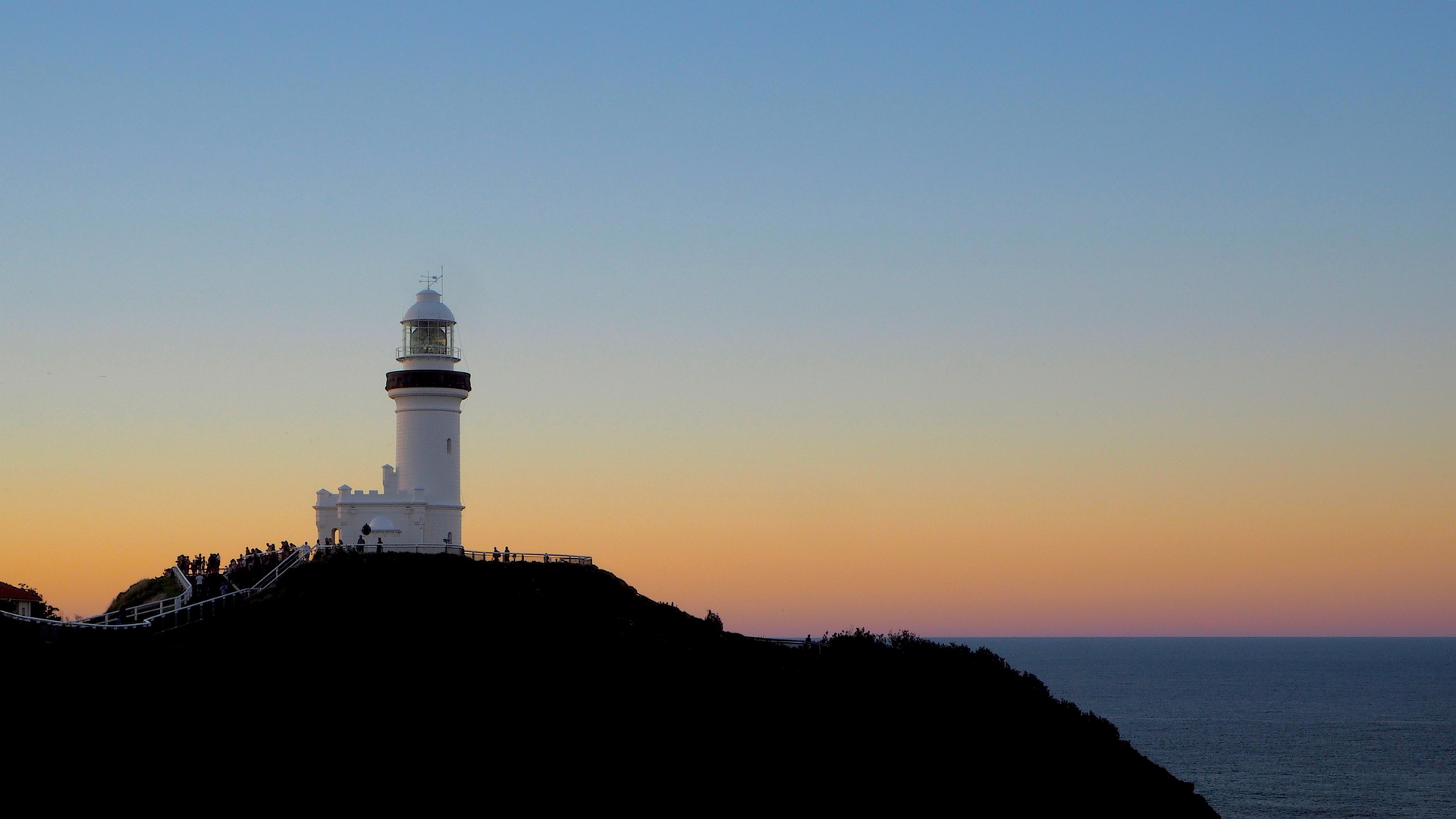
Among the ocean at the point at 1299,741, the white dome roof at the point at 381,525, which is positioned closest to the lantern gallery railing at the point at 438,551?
the white dome roof at the point at 381,525

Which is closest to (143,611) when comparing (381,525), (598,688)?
(381,525)

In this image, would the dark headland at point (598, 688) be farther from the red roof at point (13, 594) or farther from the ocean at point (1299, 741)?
the ocean at point (1299, 741)

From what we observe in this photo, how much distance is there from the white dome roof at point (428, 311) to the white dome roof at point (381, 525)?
830 cm

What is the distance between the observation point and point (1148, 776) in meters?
48.0

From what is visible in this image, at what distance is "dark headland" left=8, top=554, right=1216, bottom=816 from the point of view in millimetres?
38344

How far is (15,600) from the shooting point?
150 ft

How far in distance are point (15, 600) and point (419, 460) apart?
14243mm

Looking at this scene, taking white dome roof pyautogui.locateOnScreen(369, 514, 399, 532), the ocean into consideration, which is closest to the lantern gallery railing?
white dome roof pyautogui.locateOnScreen(369, 514, 399, 532)

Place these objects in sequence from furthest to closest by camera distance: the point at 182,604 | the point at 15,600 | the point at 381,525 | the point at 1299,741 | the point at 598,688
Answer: the point at 1299,741, the point at 381,525, the point at 15,600, the point at 182,604, the point at 598,688

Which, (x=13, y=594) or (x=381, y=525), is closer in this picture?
(x=13, y=594)

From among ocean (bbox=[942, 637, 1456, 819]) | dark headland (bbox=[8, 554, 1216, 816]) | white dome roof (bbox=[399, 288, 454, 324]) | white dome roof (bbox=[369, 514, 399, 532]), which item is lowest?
ocean (bbox=[942, 637, 1456, 819])

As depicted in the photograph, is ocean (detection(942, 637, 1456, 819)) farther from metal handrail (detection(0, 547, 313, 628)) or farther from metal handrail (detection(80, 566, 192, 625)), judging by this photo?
metal handrail (detection(80, 566, 192, 625))

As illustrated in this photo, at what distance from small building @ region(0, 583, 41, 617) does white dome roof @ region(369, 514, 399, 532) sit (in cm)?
1118

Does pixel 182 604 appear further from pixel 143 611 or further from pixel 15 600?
pixel 15 600
